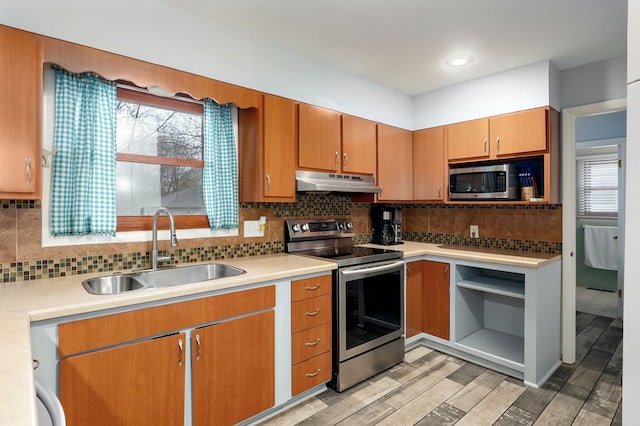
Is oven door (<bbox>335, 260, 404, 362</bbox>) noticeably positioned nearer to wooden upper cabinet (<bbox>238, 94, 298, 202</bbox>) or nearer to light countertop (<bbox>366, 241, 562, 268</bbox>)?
light countertop (<bbox>366, 241, 562, 268</bbox>)

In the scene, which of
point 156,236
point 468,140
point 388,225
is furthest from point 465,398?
point 156,236

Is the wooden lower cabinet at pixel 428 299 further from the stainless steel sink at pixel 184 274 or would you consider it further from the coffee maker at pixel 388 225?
the stainless steel sink at pixel 184 274

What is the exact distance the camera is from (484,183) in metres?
3.04

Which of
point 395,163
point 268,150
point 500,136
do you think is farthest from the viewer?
point 395,163

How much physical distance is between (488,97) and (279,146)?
6.32ft

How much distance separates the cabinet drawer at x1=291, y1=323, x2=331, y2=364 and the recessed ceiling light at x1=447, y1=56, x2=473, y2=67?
224 cm

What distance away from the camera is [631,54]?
815 millimetres

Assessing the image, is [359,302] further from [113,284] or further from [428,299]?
[113,284]

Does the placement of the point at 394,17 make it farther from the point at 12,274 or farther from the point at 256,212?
the point at 12,274

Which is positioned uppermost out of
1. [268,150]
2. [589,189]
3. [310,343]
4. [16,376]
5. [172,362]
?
[268,150]

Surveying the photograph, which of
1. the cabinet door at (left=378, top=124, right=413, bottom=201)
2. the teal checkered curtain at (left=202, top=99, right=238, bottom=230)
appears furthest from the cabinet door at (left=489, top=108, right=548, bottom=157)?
the teal checkered curtain at (left=202, top=99, right=238, bottom=230)

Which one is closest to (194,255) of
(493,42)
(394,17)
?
(394,17)

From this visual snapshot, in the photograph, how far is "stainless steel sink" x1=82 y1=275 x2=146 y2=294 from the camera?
6.26 ft

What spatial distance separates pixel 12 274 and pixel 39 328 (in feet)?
2.13
